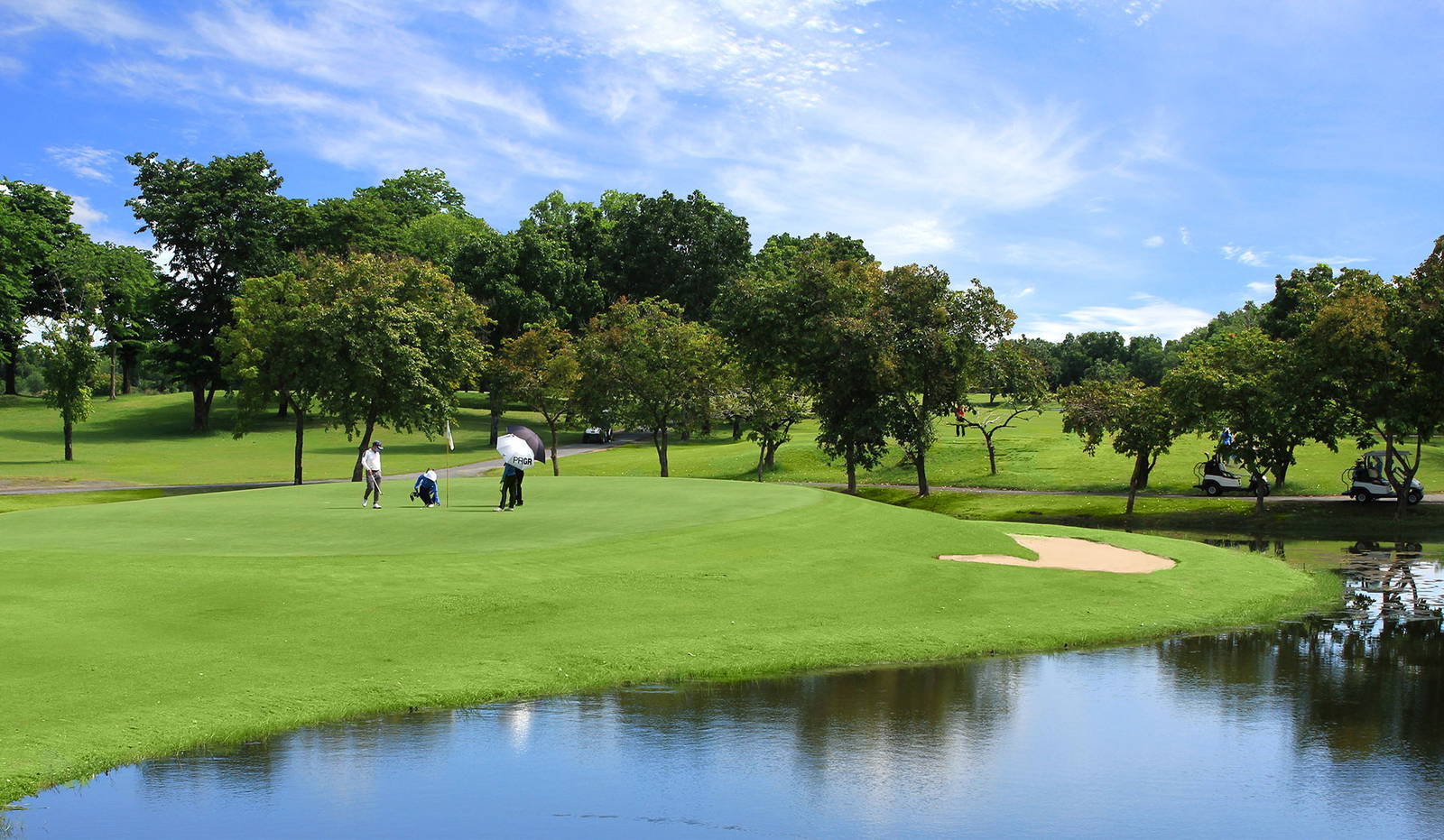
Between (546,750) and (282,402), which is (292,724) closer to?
(546,750)

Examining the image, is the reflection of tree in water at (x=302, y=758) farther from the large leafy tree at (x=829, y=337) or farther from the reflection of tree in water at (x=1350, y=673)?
the large leafy tree at (x=829, y=337)

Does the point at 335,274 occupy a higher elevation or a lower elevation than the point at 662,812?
higher

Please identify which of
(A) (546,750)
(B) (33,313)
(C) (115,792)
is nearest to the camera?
(C) (115,792)

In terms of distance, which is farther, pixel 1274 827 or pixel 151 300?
pixel 151 300

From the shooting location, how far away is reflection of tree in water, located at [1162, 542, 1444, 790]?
44.8 ft

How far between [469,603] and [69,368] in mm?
67999

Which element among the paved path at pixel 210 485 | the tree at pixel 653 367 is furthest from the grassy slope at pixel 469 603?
the tree at pixel 653 367

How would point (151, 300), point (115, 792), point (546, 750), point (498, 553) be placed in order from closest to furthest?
point (115, 792) < point (546, 750) < point (498, 553) < point (151, 300)

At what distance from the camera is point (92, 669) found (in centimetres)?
1503

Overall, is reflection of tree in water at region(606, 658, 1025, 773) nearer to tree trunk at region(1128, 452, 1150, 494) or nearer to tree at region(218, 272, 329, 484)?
tree trunk at region(1128, 452, 1150, 494)

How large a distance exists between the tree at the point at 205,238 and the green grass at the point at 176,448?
259 inches

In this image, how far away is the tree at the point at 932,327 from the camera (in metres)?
49.7

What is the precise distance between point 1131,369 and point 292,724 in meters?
170

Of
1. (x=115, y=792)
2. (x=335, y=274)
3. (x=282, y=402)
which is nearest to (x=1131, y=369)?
(x=282, y=402)
